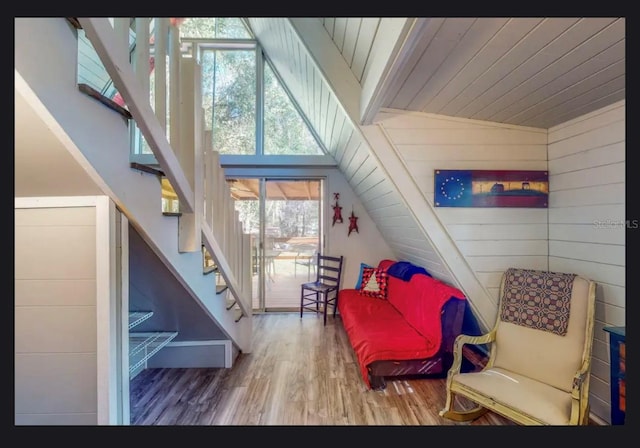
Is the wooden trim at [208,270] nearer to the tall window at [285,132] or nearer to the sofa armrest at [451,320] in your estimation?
the sofa armrest at [451,320]

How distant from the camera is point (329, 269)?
3543 mm

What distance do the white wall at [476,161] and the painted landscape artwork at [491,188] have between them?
37 mm

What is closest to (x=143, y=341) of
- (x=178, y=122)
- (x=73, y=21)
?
(x=178, y=122)

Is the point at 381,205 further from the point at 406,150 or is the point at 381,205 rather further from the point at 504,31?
the point at 504,31

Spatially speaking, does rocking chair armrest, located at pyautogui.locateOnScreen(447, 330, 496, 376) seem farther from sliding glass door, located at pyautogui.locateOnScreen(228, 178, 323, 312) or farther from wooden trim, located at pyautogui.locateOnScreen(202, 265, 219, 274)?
sliding glass door, located at pyautogui.locateOnScreen(228, 178, 323, 312)

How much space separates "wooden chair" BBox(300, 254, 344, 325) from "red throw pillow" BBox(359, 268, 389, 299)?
1.16 feet

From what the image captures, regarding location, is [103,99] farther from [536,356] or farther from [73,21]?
[536,356]

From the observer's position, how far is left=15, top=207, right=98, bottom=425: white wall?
3.85 ft

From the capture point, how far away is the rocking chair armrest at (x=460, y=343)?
1.66m

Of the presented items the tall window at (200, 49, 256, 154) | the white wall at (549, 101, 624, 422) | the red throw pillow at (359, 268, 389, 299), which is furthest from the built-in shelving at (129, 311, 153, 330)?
the white wall at (549, 101, 624, 422)

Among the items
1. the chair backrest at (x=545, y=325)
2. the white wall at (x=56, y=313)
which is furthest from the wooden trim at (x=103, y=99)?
the chair backrest at (x=545, y=325)

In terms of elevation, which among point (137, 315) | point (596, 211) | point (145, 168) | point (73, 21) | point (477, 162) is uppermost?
point (73, 21)

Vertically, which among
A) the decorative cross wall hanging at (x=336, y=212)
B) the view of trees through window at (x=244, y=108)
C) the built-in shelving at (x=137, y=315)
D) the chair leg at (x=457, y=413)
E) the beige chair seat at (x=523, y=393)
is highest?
the view of trees through window at (x=244, y=108)

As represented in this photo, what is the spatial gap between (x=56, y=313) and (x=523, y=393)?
2.29 metres
